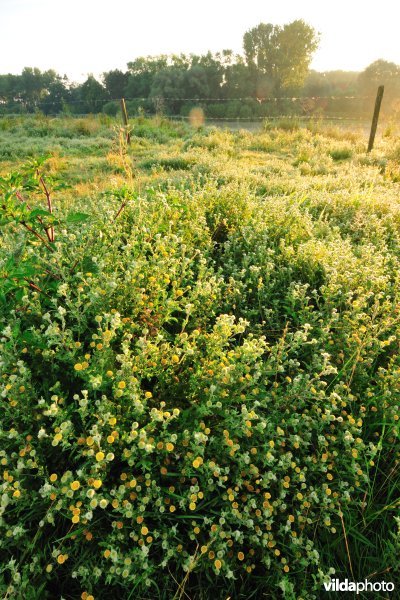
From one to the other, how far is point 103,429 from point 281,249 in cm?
252

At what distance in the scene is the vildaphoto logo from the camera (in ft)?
5.89

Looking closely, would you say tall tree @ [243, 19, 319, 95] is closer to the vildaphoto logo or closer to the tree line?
the tree line

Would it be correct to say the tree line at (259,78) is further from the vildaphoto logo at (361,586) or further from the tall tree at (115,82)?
the vildaphoto logo at (361,586)

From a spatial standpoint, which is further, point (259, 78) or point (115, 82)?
point (115, 82)

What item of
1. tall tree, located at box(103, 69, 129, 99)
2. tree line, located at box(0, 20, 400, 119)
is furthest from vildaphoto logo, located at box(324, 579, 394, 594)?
tall tree, located at box(103, 69, 129, 99)

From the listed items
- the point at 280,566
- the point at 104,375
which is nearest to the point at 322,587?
the point at 280,566

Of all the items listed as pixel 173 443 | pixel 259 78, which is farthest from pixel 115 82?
pixel 173 443

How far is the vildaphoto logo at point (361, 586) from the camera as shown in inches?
70.6

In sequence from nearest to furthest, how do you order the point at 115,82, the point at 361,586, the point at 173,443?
the point at 361,586, the point at 173,443, the point at 115,82

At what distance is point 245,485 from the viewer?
1.95m

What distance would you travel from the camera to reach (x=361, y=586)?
1.82 meters

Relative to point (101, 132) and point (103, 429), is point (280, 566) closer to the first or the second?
point (103, 429)

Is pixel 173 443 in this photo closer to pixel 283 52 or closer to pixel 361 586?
pixel 361 586

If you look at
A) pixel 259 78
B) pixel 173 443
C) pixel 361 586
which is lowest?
pixel 361 586
